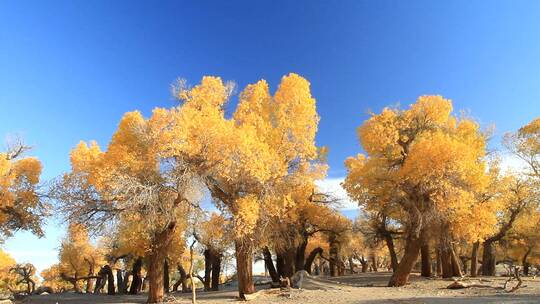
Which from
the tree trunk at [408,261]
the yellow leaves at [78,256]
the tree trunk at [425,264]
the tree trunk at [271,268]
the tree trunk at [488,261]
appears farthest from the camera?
the yellow leaves at [78,256]

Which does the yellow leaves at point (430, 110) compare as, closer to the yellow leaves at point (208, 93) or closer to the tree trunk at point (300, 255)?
the yellow leaves at point (208, 93)

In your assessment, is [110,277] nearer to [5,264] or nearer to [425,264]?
[5,264]

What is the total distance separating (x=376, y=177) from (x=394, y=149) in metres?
2.19

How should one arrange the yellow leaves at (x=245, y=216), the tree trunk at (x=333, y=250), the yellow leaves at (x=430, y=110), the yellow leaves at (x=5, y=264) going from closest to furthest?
1. the yellow leaves at (x=245, y=216)
2. the yellow leaves at (x=430, y=110)
3. the tree trunk at (x=333, y=250)
4. the yellow leaves at (x=5, y=264)

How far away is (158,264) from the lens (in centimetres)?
2044


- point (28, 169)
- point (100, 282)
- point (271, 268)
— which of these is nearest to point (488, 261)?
point (271, 268)

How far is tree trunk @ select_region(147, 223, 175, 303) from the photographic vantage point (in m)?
20.2

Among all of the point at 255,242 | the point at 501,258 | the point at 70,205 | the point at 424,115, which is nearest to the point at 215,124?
the point at 255,242

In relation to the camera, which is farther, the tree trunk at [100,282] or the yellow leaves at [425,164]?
the tree trunk at [100,282]

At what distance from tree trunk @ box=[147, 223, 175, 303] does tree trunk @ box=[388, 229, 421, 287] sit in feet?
45.8

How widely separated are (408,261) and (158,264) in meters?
14.7

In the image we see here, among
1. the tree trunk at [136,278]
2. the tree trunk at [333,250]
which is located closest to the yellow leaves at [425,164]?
the tree trunk at [333,250]

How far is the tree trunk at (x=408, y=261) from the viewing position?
24.5 m

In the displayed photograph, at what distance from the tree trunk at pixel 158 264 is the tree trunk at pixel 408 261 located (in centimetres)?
1397
